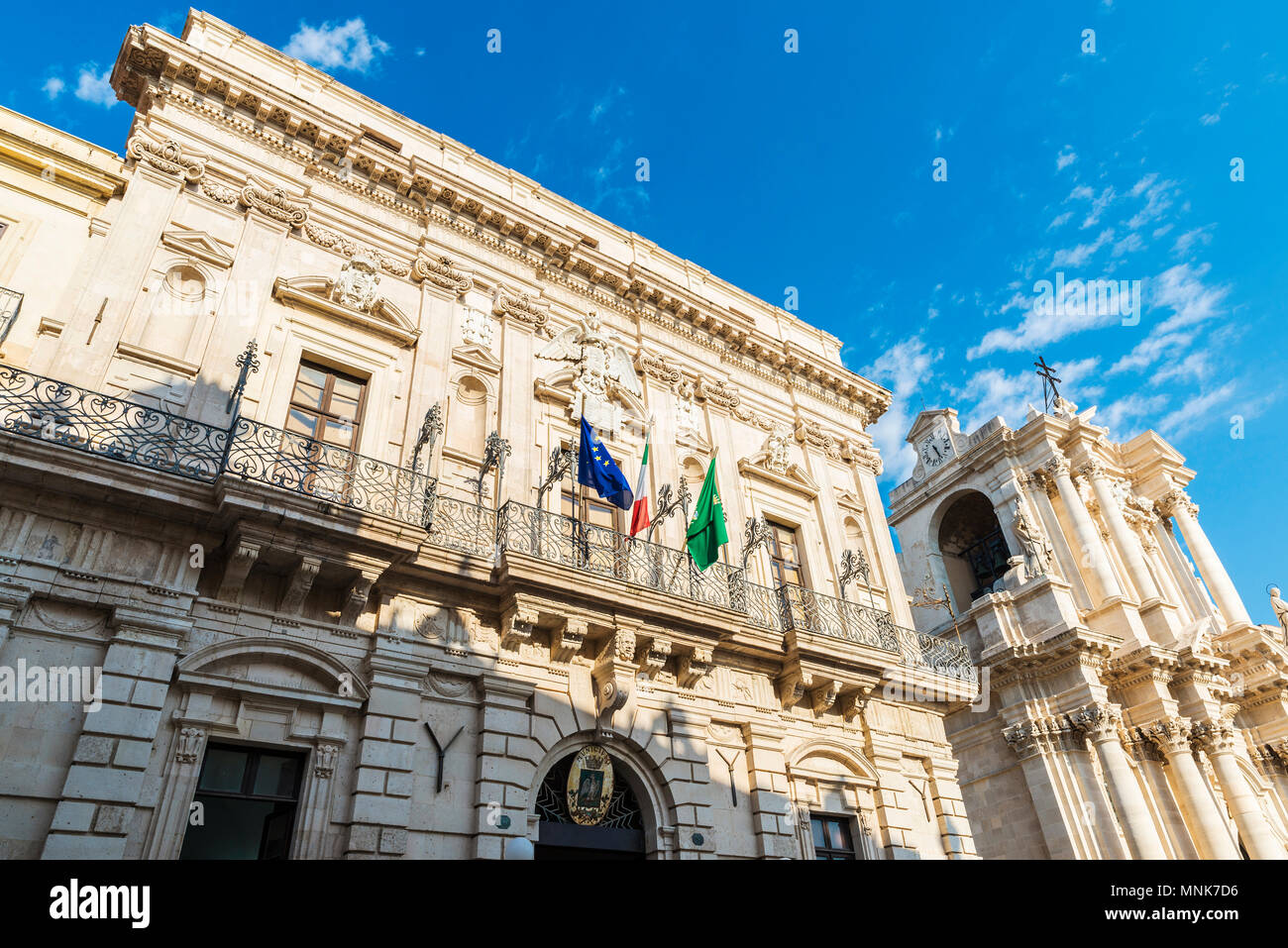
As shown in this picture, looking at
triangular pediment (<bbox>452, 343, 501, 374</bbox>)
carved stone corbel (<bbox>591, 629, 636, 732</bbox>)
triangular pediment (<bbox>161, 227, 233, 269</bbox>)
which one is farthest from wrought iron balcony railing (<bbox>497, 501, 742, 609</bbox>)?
triangular pediment (<bbox>161, 227, 233, 269</bbox>)

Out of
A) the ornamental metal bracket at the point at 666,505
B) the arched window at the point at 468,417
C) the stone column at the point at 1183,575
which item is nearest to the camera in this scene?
the arched window at the point at 468,417

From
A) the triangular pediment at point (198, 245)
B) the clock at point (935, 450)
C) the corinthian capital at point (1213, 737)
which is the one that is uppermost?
the clock at point (935, 450)

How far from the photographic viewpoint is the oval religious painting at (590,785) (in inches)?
384

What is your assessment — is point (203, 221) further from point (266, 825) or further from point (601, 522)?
point (266, 825)

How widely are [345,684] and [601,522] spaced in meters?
Answer: 4.91

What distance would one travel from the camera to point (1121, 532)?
23688 millimetres

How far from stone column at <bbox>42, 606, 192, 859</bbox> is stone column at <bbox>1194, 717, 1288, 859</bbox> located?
22.0m

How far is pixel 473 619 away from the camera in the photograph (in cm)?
989

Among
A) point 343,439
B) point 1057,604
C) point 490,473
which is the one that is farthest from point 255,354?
point 1057,604

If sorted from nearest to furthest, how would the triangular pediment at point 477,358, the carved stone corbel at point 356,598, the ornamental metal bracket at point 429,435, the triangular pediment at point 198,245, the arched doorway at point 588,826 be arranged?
1. the carved stone corbel at point 356,598
2. the arched doorway at point 588,826
3. the ornamental metal bracket at point 429,435
4. the triangular pediment at point 198,245
5. the triangular pediment at point 477,358

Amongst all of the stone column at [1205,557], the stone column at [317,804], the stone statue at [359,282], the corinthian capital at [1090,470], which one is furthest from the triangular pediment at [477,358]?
the stone column at [1205,557]

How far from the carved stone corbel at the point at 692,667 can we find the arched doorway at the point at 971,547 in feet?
56.0

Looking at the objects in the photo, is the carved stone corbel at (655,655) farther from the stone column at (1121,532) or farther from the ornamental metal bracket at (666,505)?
the stone column at (1121,532)

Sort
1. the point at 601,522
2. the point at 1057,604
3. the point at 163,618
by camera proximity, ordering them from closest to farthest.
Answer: the point at 163,618 < the point at 601,522 < the point at 1057,604
